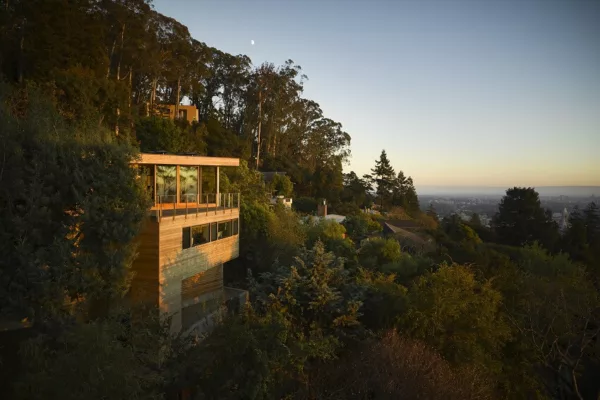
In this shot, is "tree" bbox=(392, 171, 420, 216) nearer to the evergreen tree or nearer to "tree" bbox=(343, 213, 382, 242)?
the evergreen tree

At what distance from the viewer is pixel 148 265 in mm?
11922

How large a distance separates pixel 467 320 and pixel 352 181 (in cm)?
4018

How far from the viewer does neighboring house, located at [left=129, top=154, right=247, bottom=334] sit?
470 inches

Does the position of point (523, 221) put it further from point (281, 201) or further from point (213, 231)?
point (213, 231)

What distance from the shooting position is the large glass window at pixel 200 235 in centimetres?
1392

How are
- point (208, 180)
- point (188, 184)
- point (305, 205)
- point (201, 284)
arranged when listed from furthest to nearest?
1. point (305, 205)
2. point (208, 180)
3. point (188, 184)
4. point (201, 284)

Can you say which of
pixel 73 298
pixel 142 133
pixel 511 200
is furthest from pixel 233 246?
pixel 511 200

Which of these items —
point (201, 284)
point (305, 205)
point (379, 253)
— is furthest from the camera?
point (305, 205)

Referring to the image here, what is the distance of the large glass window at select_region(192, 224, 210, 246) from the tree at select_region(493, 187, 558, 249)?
3382cm

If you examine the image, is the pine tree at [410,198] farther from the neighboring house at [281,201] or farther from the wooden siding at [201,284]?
the wooden siding at [201,284]

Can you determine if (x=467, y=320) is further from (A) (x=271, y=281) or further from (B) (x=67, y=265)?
(B) (x=67, y=265)

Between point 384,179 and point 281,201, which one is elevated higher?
point 384,179

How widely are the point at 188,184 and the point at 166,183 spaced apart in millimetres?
1182

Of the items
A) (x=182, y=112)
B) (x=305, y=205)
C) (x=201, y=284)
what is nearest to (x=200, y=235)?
(x=201, y=284)
